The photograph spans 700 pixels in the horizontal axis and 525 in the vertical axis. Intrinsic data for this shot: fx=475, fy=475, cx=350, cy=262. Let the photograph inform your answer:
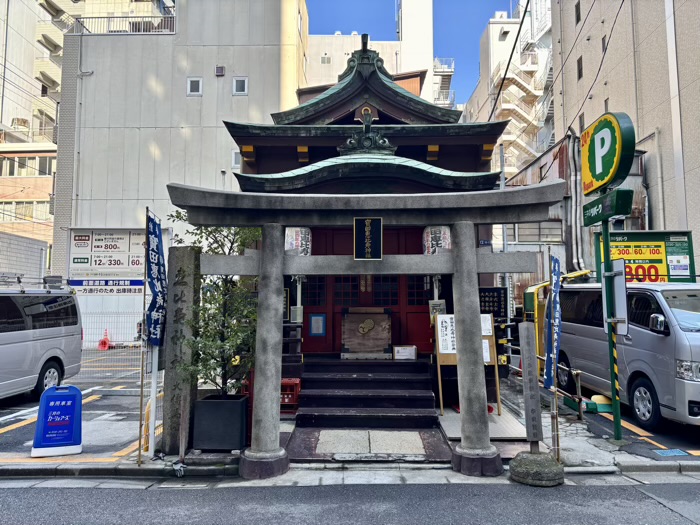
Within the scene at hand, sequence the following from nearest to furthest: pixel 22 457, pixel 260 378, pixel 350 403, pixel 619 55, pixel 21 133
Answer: pixel 260 378
pixel 22 457
pixel 350 403
pixel 619 55
pixel 21 133

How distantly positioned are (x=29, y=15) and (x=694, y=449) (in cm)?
4795

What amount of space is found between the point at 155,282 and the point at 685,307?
9.18 meters

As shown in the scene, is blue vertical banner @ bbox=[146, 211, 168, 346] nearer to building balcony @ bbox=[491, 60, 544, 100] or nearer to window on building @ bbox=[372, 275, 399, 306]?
window on building @ bbox=[372, 275, 399, 306]

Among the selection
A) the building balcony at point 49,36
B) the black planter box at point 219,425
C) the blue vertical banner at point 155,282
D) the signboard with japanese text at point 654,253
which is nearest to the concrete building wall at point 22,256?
the blue vertical banner at point 155,282

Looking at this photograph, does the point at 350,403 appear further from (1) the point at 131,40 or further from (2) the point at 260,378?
(1) the point at 131,40

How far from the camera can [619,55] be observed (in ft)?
73.3

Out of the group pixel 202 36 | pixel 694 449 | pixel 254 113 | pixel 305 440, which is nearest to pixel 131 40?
pixel 202 36

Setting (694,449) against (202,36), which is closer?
(694,449)

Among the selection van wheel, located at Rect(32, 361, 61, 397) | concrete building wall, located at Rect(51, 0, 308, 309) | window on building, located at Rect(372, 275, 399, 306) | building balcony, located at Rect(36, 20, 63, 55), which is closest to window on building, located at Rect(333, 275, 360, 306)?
window on building, located at Rect(372, 275, 399, 306)

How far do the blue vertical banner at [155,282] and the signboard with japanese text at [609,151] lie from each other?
7.69 meters

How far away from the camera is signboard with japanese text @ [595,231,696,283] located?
13.1m

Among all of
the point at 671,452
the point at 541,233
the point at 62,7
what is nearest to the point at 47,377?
the point at 671,452

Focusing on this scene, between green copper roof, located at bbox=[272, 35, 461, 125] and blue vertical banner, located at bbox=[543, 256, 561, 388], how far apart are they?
5.86 m

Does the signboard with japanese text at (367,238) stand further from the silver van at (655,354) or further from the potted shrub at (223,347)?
the silver van at (655,354)
